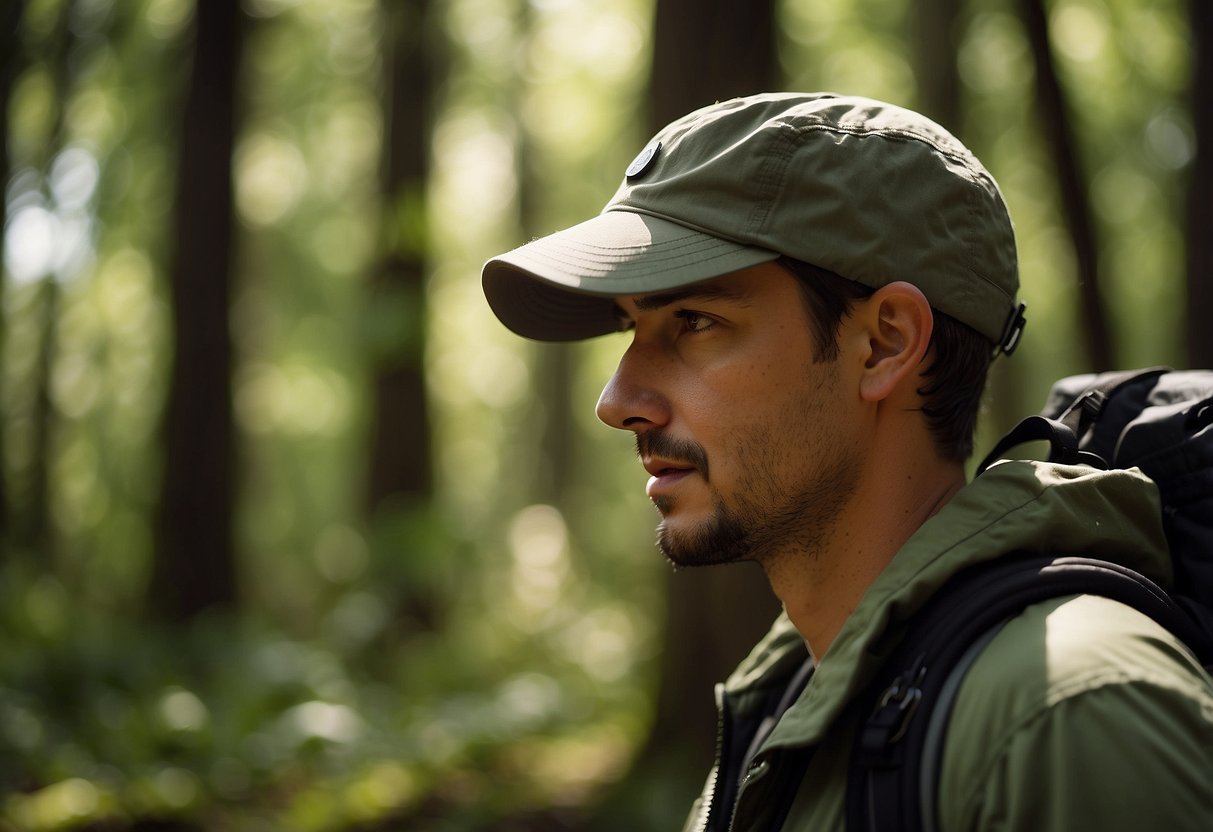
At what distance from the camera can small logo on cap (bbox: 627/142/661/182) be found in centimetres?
224

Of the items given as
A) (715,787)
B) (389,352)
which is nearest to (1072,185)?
(715,787)

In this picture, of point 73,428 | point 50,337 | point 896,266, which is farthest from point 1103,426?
point 73,428

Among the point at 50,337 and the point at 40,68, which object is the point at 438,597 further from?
the point at 50,337

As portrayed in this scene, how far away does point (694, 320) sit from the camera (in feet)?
7.18

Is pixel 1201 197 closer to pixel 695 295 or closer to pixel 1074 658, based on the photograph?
pixel 695 295

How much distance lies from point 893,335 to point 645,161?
24.3 inches

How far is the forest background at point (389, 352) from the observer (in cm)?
579

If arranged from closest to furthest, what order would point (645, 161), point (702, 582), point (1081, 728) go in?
1. point (1081, 728)
2. point (645, 161)
3. point (702, 582)

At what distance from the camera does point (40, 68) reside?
1473 cm

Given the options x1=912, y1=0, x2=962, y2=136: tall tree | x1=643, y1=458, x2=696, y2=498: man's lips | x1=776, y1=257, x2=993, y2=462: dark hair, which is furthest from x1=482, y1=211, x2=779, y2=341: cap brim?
x1=912, y1=0, x2=962, y2=136: tall tree

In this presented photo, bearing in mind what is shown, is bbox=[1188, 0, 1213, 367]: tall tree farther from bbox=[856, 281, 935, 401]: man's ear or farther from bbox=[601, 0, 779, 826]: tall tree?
bbox=[856, 281, 935, 401]: man's ear

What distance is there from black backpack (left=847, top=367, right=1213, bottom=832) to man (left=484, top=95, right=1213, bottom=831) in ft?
0.15

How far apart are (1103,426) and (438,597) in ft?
28.8

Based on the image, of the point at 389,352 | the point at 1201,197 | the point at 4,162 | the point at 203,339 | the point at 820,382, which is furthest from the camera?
the point at 4,162
